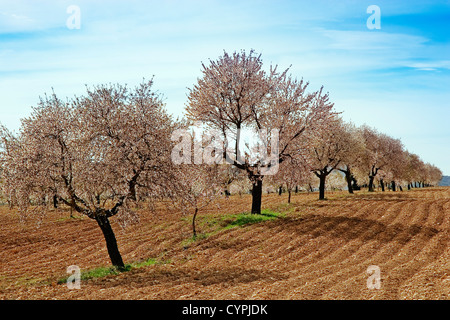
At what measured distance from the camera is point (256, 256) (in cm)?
1923

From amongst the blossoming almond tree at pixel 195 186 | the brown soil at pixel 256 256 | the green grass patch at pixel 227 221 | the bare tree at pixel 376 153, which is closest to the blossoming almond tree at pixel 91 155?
the blossoming almond tree at pixel 195 186

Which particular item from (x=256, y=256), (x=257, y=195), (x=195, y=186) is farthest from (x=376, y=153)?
(x=256, y=256)

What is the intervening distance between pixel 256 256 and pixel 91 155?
9896 millimetres

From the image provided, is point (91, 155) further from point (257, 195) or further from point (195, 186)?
point (257, 195)

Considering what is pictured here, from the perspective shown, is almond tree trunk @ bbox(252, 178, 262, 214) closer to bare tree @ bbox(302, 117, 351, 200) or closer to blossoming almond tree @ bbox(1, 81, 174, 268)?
blossoming almond tree @ bbox(1, 81, 174, 268)

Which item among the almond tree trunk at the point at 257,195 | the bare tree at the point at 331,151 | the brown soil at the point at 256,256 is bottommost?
the brown soil at the point at 256,256

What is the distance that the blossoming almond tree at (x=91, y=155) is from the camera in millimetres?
16297

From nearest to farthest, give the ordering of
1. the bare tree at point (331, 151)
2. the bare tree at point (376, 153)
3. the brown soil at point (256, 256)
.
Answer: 1. the brown soil at point (256, 256)
2. the bare tree at point (331, 151)
3. the bare tree at point (376, 153)

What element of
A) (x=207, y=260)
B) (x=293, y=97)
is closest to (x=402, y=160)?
(x=293, y=97)

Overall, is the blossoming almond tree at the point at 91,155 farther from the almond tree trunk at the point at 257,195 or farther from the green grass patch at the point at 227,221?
the almond tree trunk at the point at 257,195

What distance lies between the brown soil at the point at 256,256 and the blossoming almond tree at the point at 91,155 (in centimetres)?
281

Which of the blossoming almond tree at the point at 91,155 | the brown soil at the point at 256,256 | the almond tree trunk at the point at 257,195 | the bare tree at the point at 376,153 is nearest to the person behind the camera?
the brown soil at the point at 256,256
